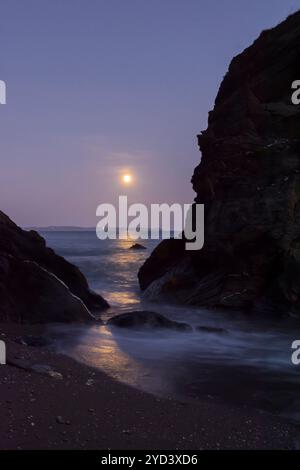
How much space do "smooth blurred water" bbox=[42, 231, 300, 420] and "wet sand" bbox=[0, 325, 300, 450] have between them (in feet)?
1.79

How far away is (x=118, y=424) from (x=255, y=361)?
4.33 metres

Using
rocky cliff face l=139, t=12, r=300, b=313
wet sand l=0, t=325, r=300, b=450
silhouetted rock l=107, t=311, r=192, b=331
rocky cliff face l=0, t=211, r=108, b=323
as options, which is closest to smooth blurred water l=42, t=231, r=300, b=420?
silhouetted rock l=107, t=311, r=192, b=331

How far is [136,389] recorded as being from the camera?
579 cm

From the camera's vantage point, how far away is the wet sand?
402 cm

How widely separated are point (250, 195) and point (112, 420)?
473 inches

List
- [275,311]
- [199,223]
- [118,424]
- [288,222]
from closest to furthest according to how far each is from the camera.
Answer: [118,424] → [275,311] → [288,222] → [199,223]

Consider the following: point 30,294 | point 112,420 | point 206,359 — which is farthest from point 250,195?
point 112,420

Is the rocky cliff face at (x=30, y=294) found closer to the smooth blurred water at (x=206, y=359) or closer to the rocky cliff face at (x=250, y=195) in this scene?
the smooth blurred water at (x=206, y=359)

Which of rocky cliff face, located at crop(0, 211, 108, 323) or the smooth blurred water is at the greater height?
rocky cliff face, located at crop(0, 211, 108, 323)

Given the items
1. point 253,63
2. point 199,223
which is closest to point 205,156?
point 199,223

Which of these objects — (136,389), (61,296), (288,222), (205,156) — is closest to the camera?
(136,389)

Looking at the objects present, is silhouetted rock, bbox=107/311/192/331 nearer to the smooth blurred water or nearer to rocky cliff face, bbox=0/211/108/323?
the smooth blurred water

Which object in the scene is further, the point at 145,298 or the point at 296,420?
the point at 145,298

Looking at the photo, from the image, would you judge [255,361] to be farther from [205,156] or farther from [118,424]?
[205,156]
